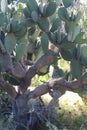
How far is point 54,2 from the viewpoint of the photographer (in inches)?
116

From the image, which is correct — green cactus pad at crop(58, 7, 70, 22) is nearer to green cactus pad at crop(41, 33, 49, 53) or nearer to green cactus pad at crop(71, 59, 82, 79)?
green cactus pad at crop(41, 33, 49, 53)

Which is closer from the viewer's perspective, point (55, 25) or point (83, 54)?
point (83, 54)

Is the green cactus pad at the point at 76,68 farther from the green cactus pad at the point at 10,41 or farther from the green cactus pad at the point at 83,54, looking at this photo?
the green cactus pad at the point at 10,41

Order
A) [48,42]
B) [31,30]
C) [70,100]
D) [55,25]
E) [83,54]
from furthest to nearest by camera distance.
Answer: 1. [70,100]
2. [31,30]
3. [55,25]
4. [48,42]
5. [83,54]

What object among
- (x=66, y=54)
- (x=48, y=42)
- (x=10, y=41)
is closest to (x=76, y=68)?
(x=66, y=54)

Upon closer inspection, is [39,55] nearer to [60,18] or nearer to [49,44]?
[49,44]

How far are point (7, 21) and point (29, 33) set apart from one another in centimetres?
44

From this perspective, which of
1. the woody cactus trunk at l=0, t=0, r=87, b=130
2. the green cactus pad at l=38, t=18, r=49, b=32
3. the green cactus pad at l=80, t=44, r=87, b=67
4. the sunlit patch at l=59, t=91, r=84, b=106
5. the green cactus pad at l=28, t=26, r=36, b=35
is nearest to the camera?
the green cactus pad at l=80, t=44, r=87, b=67

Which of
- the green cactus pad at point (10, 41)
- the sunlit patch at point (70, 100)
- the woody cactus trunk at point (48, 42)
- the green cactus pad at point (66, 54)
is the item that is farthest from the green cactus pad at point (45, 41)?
the sunlit patch at point (70, 100)

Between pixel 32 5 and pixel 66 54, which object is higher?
pixel 32 5

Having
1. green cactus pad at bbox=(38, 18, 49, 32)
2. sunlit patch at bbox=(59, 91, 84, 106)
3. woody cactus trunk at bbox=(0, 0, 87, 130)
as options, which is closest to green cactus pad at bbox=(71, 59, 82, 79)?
woody cactus trunk at bbox=(0, 0, 87, 130)

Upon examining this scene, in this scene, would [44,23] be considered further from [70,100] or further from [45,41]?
[70,100]

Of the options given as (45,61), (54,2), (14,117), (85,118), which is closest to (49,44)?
(45,61)

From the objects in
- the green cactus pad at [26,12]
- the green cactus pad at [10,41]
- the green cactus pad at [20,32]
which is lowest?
the green cactus pad at [10,41]
